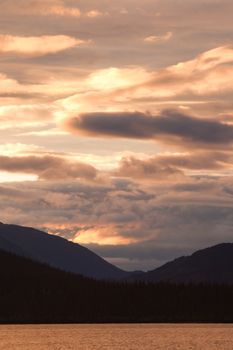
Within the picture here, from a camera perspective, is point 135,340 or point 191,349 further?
point 135,340

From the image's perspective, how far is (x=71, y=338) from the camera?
19125 centimetres

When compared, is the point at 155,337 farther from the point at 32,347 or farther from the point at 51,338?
the point at 32,347

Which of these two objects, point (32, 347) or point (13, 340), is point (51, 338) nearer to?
point (13, 340)

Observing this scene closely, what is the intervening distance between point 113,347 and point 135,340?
869 inches

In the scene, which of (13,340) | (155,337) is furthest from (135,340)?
(13,340)

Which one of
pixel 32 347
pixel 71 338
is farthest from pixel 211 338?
pixel 32 347

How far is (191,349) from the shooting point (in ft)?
520

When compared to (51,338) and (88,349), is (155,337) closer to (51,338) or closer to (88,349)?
(51,338)

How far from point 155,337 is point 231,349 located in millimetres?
37847

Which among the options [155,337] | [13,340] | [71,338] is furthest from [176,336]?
[13,340]

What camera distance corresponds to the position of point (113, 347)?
162000 mm

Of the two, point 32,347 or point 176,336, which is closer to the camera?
point 32,347

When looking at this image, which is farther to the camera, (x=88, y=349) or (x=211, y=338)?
(x=211, y=338)

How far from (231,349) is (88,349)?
24087mm
